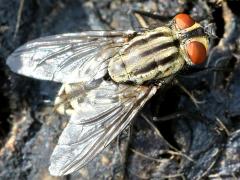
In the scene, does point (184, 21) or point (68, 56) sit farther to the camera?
point (68, 56)

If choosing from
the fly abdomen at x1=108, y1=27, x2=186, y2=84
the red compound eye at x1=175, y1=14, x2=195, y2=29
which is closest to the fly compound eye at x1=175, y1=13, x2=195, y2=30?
the red compound eye at x1=175, y1=14, x2=195, y2=29

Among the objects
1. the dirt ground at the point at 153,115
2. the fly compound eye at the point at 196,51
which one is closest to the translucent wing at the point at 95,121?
the dirt ground at the point at 153,115

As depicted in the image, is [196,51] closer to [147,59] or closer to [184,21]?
[184,21]

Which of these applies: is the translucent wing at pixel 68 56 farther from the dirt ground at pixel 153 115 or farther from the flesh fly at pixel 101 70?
the dirt ground at pixel 153 115

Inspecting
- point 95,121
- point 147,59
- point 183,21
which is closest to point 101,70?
point 147,59

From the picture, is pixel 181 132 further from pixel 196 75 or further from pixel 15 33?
pixel 15 33
